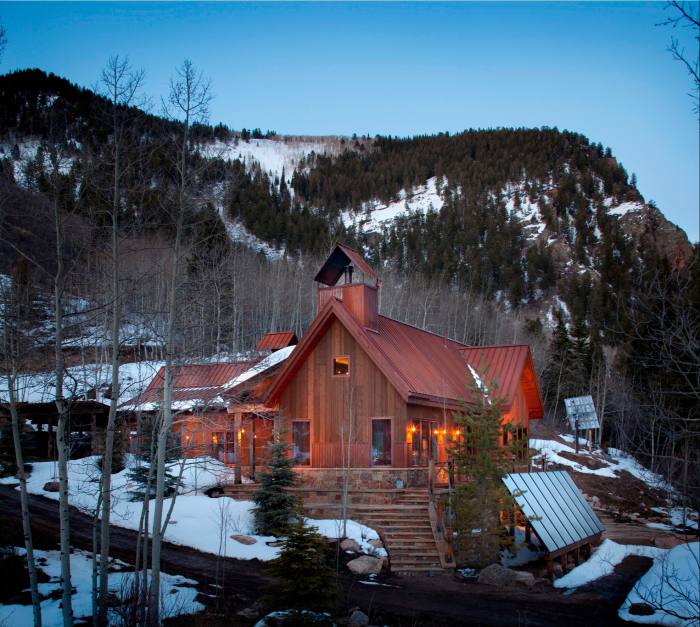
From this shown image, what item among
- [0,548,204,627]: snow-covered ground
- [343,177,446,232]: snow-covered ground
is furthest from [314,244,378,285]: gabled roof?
[343,177,446,232]: snow-covered ground

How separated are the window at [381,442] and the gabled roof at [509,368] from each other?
17.2 feet

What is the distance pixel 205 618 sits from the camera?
1118 cm

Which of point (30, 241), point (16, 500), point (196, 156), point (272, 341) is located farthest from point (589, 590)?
point (272, 341)

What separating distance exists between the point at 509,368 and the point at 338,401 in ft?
26.9

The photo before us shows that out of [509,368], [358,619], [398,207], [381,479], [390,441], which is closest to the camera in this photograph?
[358,619]

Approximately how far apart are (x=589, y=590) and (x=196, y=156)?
12.6 meters

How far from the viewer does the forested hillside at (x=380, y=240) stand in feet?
36.0

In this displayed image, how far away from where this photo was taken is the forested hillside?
36.0 feet

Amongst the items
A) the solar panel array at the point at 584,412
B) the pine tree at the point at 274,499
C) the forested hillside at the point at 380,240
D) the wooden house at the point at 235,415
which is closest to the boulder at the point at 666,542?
the forested hillside at the point at 380,240

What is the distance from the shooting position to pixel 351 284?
24.2m

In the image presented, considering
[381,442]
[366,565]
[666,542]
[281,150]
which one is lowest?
[666,542]

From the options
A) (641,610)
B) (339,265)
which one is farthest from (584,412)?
(641,610)

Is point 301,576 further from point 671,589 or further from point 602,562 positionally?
point 602,562

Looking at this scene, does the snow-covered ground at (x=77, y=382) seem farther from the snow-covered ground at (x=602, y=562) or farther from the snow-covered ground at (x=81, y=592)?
the snow-covered ground at (x=602, y=562)
